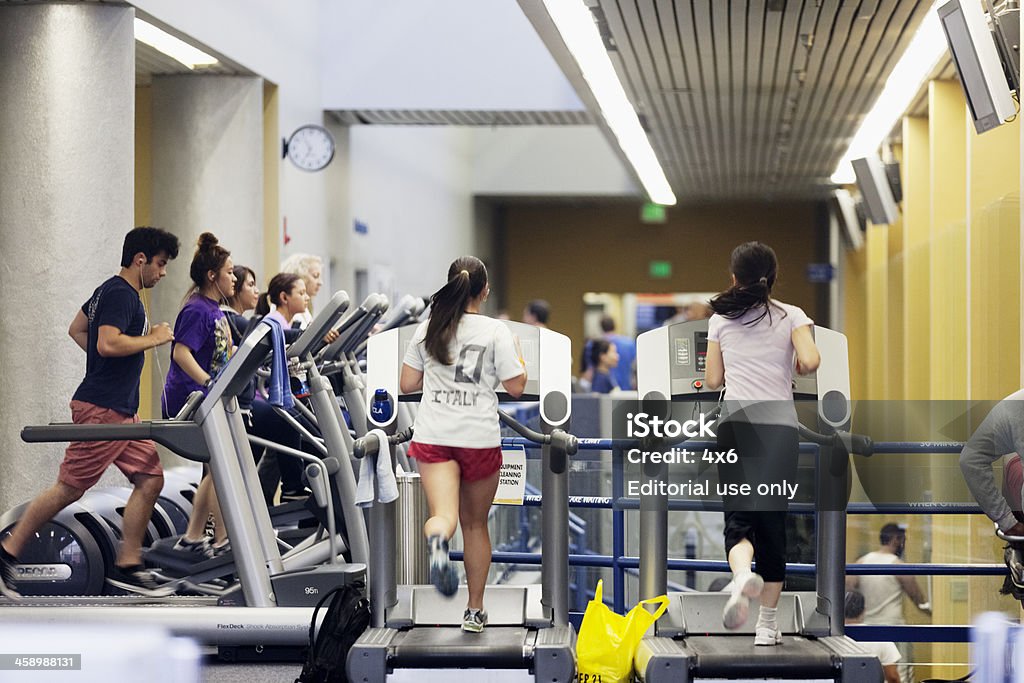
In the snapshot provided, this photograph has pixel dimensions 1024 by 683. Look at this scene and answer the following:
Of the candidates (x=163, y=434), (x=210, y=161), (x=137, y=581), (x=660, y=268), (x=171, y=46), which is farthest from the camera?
(x=660, y=268)

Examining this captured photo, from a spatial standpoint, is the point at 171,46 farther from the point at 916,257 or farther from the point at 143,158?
the point at 916,257

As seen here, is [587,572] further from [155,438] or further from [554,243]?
[554,243]

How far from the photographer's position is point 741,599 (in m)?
4.25

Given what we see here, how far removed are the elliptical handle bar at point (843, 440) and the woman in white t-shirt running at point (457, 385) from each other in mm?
912

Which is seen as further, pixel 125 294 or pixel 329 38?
pixel 329 38

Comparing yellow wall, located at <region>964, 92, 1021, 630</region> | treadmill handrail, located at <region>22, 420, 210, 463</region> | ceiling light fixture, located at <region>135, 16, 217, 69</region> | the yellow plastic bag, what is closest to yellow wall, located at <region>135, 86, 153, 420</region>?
ceiling light fixture, located at <region>135, 16, 217, 69</region>

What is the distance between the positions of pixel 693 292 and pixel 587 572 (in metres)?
12.6

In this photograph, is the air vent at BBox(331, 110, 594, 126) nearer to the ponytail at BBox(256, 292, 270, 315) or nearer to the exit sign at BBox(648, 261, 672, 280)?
the ponytail at BBox(256, 292, 270, 315)

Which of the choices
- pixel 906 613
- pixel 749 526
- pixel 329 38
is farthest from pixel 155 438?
pixel 329 38

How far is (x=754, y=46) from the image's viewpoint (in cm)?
802

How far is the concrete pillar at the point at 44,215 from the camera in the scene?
618cm

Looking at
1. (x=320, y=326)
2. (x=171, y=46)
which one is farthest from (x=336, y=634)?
(x=171, y=46)

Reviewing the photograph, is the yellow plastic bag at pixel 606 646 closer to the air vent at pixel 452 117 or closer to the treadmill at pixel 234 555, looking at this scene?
the treadmill at pixel 234 555

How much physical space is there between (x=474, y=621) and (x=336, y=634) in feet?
1.46
